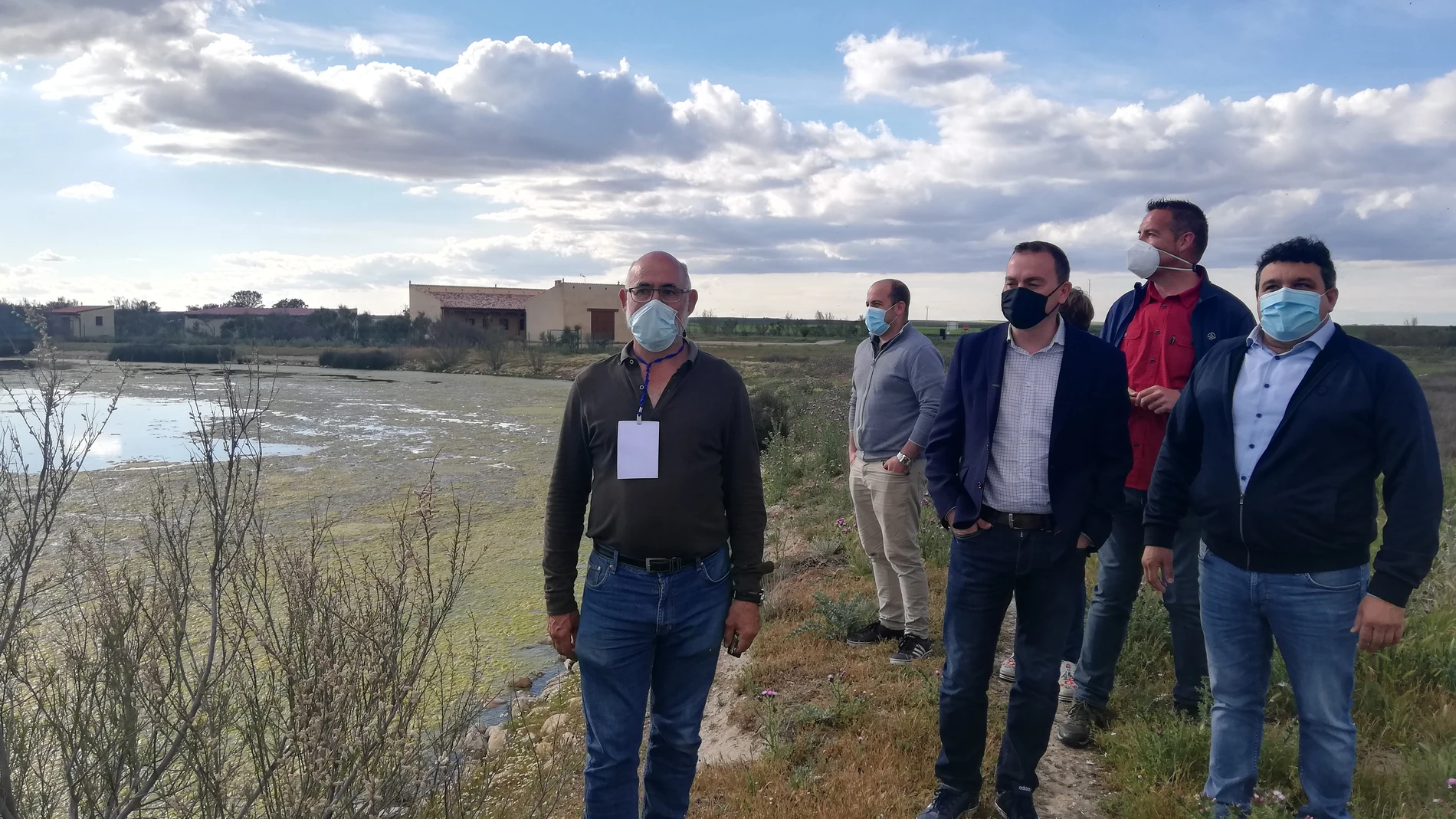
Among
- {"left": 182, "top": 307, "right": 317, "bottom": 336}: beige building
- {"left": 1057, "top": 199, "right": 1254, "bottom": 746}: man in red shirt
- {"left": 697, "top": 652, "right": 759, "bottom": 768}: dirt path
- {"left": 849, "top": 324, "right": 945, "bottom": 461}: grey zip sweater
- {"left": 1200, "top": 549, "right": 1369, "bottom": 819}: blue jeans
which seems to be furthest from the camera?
{"left": 182, "top": 307, "right": 317, "bottom": 336}: beige building

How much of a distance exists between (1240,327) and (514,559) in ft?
21.5

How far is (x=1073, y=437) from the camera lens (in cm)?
275

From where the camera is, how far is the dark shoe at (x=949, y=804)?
2869 millimetres

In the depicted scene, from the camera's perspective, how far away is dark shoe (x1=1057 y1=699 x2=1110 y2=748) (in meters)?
3.44

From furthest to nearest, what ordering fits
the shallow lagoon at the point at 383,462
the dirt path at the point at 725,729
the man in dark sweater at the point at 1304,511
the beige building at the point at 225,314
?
the beige building at the point at 225,314
the shallow lagoon at the point at 383,462
the dirt path at the point at 725,729
the man in dark sweater at the point at 1304,511

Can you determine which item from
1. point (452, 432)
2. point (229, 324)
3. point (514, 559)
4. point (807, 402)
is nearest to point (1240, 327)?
point (514, 559)

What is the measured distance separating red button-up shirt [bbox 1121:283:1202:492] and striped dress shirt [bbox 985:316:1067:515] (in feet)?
2.13

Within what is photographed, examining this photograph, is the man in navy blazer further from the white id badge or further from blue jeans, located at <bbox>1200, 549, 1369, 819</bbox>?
the white id badge

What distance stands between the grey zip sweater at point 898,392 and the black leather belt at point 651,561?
191 centimetres

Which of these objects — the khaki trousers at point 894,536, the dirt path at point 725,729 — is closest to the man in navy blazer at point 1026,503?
the dirt path at point 725,729

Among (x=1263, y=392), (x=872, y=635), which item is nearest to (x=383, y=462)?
(x=872, y=635)

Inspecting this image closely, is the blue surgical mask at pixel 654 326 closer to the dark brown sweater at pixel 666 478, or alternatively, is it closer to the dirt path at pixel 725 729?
the dark brown sweater at pixel 666 478

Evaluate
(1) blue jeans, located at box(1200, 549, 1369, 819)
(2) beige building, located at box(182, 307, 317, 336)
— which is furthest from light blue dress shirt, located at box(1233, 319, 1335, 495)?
(2) beige building, located at box(182, 307, 317, 336)

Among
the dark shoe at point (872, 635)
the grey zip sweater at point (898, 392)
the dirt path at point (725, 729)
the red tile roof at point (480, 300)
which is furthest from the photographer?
the red tile roof at point (480, 300)
